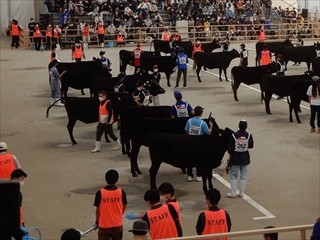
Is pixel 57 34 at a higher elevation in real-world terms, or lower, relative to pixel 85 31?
lower

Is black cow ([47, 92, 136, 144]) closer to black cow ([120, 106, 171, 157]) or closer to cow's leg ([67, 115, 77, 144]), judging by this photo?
cow's leg ([67, 115, 77, 144])

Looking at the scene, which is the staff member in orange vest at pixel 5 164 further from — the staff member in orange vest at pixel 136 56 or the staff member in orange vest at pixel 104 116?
the staff member in orange vest at pixel 136 56

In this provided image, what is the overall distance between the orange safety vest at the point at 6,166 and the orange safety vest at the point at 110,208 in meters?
2.51

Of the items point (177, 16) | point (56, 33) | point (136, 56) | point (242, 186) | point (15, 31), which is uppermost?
point (177, 16)

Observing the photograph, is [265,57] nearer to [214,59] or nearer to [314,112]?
[214,59]

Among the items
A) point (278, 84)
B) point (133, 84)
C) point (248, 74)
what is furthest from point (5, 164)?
point (248, 74)

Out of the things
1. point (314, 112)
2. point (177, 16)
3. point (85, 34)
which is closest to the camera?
point (314, 112)

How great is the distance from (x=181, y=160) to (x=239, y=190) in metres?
1.35

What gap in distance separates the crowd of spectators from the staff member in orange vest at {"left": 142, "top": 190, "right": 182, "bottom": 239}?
35.2 meters

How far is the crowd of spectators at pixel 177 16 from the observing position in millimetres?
44344

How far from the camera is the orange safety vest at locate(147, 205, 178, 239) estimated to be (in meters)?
8.41

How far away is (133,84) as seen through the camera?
2150 cm

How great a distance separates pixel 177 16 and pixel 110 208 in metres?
38.0

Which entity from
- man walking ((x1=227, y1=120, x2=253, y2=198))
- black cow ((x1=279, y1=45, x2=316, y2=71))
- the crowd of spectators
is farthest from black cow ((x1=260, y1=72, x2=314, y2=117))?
the crowd of spectators
